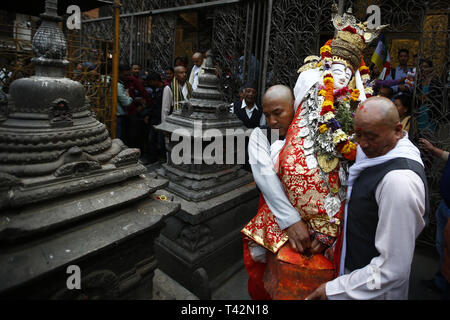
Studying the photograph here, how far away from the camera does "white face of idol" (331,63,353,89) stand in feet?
7.20

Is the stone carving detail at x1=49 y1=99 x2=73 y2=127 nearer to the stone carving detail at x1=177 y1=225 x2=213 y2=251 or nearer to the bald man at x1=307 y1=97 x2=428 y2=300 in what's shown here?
the bald man at x1=307 y1=97 x2=428 y2=300

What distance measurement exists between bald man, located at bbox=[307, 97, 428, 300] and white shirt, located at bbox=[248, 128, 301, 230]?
400mm

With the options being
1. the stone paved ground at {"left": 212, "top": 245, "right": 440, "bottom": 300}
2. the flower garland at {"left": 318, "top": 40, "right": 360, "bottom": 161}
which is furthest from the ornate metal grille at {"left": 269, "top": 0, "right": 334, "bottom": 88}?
the stone paved ground at {"left": 212, "top": 245, "right": 440, "bottom": 300}

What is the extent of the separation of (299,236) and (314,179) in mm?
384

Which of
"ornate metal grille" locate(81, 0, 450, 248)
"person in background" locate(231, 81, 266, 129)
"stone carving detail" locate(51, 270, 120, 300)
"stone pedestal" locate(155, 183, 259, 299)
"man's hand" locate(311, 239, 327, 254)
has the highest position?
"ornate metal grille" locate(81, 0, 450, 248)

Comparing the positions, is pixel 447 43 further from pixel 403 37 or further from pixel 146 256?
pixel 403 37

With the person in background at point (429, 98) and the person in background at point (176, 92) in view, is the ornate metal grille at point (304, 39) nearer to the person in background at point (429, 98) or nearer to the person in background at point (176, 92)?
the person in background at point (429, 98)

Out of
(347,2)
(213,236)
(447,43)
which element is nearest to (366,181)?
(213,236)

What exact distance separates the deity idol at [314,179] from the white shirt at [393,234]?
0.31 m

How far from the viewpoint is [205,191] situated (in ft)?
12.6

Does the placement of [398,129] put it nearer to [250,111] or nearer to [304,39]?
[250,111]

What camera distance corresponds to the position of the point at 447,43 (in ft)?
13.2
